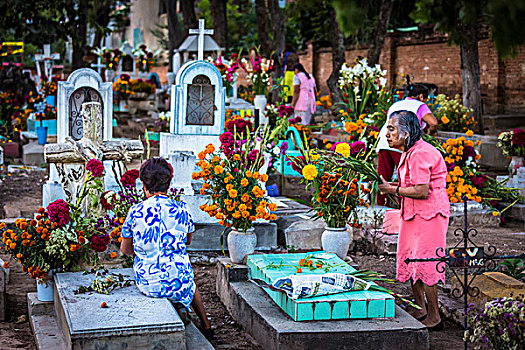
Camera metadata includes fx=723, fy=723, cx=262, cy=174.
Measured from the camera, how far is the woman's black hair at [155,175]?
490 cm

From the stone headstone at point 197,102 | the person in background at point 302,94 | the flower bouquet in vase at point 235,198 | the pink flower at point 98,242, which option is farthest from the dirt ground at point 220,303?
the person in background at point 302,94

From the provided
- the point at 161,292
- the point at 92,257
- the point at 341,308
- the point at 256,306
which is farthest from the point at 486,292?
the point at 92,257

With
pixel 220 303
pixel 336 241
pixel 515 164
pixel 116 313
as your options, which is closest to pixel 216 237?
pixel 220 303

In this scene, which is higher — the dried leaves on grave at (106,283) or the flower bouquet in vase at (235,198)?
the flower bouquet in vase at (235,198)

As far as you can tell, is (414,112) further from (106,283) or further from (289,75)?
(289,75)

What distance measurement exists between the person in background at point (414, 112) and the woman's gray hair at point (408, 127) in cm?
231

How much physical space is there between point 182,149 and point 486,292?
449cm

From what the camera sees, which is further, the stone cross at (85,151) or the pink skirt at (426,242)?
the stone cross at (85,151)

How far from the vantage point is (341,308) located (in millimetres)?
4922

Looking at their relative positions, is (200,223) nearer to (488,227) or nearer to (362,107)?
(488,227)

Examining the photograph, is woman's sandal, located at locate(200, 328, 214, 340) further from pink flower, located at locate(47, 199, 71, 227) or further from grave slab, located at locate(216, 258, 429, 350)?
pink flower, located at locate(47, 199, 71, 227)

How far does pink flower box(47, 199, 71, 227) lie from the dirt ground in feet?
2.85

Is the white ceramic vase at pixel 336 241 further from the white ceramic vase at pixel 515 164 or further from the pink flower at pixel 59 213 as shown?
the white ceramic vase at pixel 515 164

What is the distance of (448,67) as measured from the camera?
23.0 meters
